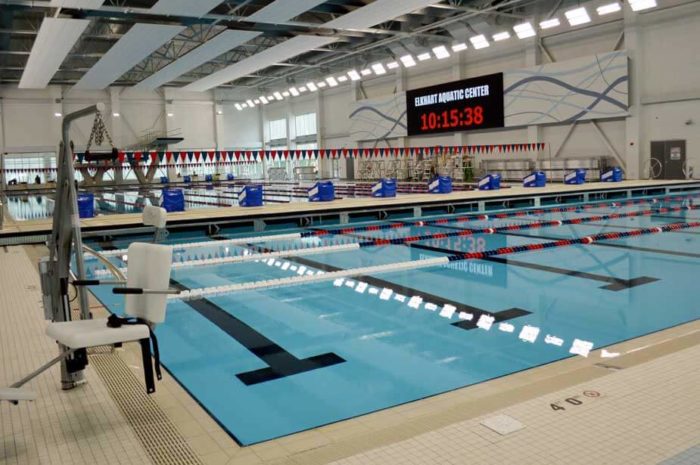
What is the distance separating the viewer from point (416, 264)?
25.0 ft

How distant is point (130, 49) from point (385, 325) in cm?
2073

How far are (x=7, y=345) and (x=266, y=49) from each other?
21509 millimetres

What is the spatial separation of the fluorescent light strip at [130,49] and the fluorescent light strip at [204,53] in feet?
5.41

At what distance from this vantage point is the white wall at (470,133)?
1898 cm

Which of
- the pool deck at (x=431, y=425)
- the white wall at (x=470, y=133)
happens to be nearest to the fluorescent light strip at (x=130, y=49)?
the white wall at (x=470, y=133)

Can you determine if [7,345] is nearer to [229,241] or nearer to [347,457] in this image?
[347,457]

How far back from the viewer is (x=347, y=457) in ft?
7.95

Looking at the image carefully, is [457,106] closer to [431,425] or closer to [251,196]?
[251,196]

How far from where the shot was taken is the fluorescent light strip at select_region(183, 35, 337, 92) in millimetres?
22141

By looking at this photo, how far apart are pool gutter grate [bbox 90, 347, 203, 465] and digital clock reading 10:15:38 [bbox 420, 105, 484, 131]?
23.0 m

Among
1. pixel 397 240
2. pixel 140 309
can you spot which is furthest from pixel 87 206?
pixel 140 309

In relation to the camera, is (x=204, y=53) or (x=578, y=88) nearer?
(x=578, y=88)

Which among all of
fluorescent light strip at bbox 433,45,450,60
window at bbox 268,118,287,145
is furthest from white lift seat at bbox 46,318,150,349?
window at bbox 268,118,287,145

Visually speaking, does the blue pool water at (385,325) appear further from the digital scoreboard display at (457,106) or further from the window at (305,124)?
the window at (305,124)
